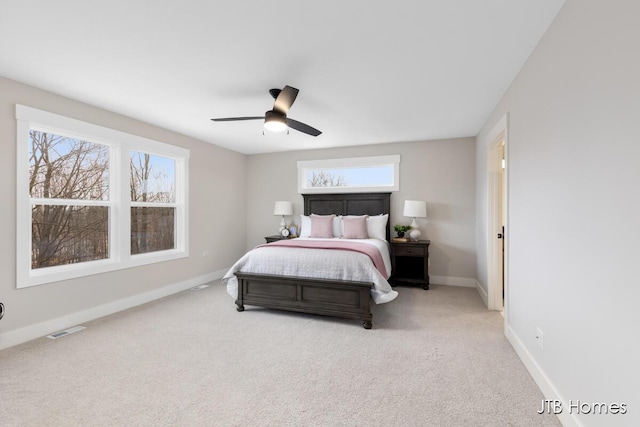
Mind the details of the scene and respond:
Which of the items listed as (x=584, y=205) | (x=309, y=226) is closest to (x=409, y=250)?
(x=309, y=226)

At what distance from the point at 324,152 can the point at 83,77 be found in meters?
3.79

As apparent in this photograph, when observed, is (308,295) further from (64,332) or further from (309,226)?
(64,332)

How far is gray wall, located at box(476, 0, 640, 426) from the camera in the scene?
1.21 m

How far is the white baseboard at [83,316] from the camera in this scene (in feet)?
8.99

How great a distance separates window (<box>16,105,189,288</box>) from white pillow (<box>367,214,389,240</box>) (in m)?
3.19

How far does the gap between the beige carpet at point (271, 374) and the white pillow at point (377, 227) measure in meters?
1.68

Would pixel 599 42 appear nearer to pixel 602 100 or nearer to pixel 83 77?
pixel 602 100

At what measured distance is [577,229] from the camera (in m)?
1.59

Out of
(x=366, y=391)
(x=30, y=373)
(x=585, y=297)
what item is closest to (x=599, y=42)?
(x=585, y=297)

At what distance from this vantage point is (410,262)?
201 inches

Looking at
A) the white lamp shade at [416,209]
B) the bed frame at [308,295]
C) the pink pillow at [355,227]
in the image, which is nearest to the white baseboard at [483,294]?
the white lamp shade at [416,209]

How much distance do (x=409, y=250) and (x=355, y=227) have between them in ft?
3.14

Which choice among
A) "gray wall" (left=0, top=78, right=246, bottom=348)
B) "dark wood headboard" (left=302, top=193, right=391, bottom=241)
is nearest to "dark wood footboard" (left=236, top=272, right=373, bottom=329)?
"gray wall" (left=0, top=78, right=246, bottom=348)

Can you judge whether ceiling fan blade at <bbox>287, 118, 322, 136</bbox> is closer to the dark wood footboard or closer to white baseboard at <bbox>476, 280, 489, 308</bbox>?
the dark wood footboard
